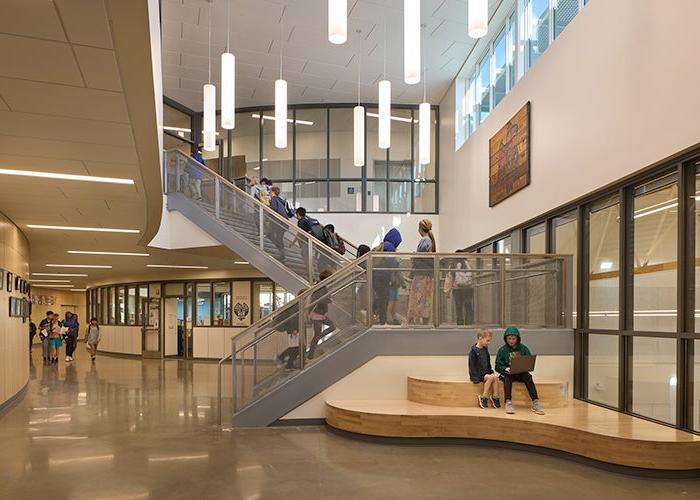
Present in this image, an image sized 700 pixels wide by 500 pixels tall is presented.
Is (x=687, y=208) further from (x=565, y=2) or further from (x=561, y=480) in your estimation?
(x=565, y=2)

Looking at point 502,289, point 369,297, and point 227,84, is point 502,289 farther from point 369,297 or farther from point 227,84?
point 227,84

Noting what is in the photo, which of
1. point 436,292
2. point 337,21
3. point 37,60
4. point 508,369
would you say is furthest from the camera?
point 436,292

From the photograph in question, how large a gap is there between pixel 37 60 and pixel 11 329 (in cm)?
991

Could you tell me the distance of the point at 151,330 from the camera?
2455cm

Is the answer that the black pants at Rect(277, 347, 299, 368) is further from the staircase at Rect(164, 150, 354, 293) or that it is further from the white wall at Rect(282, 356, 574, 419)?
the staircase at Rect(164, 150, 354, 293)

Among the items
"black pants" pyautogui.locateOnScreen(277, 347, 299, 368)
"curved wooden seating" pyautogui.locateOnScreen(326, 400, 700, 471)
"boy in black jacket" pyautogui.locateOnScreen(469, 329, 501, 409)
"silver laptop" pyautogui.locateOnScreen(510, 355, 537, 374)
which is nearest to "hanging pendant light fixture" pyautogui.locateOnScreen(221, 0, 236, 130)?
"black pants" pyautogui.locateOnScreen(277, 347, 299, 368)

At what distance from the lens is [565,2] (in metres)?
9.90

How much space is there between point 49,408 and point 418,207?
1132 centimetres

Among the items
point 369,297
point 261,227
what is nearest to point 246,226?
point 261,227

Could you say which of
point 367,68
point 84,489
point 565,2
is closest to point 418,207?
point 367,68

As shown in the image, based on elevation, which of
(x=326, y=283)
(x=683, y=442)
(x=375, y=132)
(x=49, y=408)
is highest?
(x=375, y=132)

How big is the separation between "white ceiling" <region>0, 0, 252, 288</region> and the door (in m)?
13.5

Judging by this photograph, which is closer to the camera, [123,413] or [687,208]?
[687,208]

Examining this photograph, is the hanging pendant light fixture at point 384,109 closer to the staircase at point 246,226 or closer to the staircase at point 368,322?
the staircase at point 246,226
